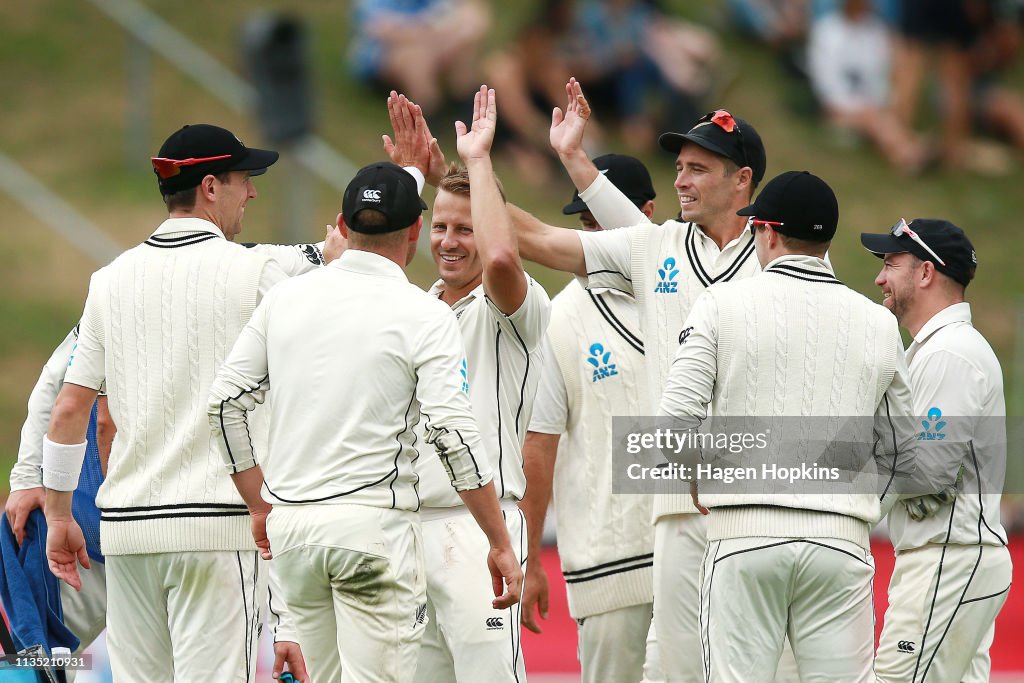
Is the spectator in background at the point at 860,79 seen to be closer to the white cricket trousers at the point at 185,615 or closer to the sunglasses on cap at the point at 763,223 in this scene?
the sunglasses on cap at the point at 763,223

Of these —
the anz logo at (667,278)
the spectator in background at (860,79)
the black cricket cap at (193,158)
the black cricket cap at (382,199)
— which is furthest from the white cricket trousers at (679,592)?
the spectator in background at (860,79)

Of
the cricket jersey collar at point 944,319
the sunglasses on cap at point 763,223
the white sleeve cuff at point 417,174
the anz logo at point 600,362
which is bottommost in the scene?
the anz logo at point 600,362

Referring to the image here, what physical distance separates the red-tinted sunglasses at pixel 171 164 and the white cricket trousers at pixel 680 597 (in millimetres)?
2159

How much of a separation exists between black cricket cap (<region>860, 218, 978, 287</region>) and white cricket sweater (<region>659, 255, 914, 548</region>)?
3.00 feet

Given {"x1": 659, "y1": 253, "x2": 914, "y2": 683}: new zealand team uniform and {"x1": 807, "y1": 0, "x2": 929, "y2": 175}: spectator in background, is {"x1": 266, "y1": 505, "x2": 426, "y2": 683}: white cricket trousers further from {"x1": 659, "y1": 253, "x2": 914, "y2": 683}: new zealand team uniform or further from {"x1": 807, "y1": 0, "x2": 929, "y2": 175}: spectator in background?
{"x1": 807, "y1": 0, "x2": 929, "y2": 175}: spectator in background

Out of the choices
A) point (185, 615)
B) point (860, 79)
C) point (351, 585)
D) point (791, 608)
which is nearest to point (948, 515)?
point (791, 608)

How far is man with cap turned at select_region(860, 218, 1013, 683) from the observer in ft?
17.7

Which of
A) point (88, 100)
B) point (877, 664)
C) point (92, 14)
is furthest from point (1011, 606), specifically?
point (92, 14)

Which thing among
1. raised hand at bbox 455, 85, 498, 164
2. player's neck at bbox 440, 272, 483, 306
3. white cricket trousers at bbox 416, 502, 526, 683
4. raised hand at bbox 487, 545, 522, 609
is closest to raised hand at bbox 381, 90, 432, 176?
raised hand at bbox 455, 85, 498, 164

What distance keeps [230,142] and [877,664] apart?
3.08m

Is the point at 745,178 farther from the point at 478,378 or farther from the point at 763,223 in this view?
the point at 478,378

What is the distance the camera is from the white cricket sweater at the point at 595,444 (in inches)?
232

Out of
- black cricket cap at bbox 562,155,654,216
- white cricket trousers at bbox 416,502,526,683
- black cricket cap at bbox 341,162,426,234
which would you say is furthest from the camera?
black cricket cap at bbox 562,155,654,216

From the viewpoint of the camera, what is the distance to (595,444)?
6012 millimetres
